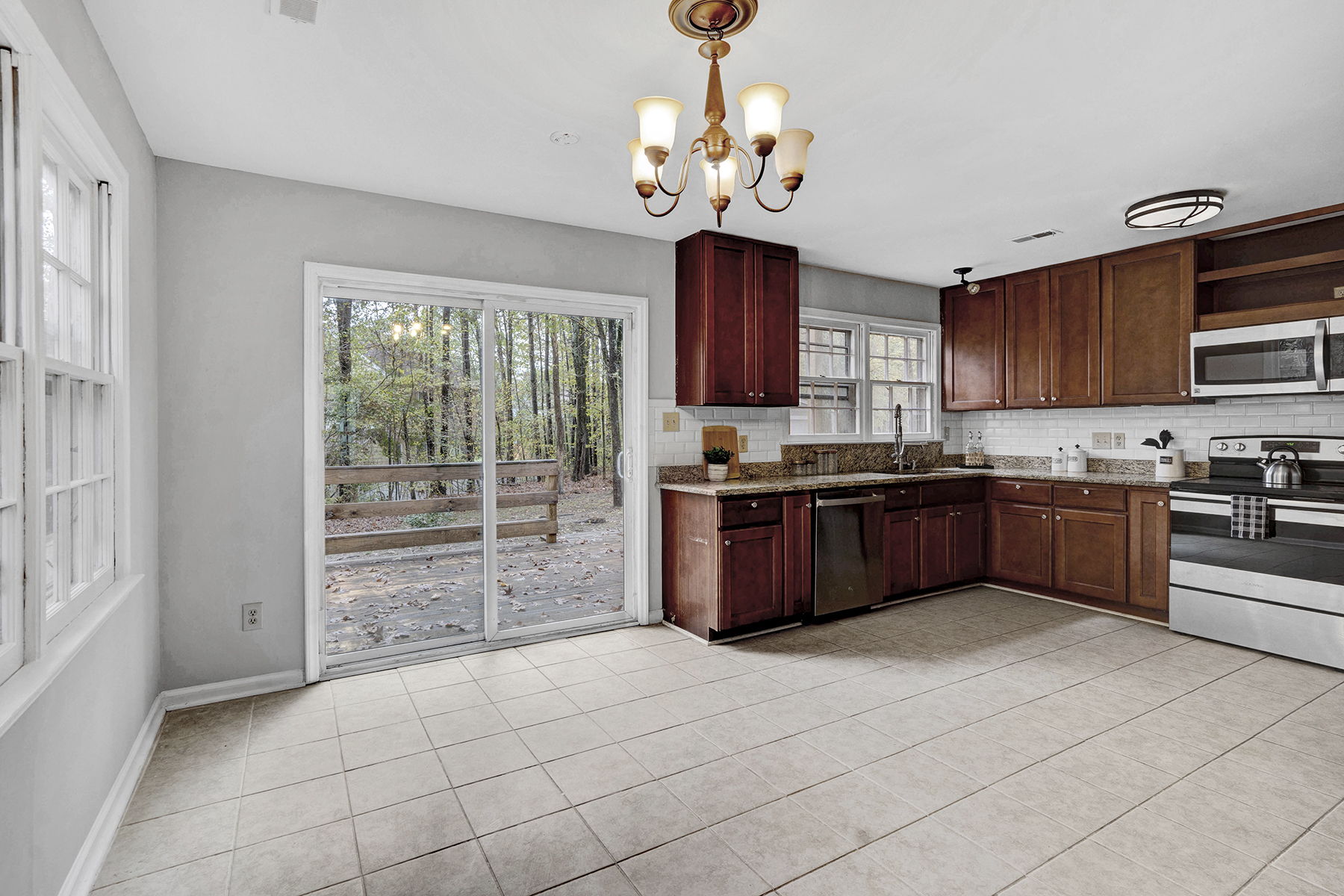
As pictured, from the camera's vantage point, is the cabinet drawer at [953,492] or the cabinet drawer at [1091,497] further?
the cabinet drawer at [953,492]

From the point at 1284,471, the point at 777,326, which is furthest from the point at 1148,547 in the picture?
the point at 777,326

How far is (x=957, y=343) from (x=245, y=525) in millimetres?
5330

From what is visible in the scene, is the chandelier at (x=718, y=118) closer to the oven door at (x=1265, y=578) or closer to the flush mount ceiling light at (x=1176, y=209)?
the flush mount ceiling light at (x=1176, y=209)

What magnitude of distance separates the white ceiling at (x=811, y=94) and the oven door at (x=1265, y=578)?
173cm

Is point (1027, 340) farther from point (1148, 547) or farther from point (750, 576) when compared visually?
point (750, 576)

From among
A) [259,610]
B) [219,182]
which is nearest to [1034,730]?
[259,610]

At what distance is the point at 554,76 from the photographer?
2.35m

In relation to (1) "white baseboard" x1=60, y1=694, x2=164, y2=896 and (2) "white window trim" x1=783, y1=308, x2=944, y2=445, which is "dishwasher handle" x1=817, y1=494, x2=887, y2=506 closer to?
(2) "white window trim" x1=783, y1=308, x2=944, y2=445

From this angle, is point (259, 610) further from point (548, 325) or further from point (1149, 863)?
point (1149, 863)

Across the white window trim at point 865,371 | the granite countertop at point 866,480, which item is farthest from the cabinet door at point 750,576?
the white window trim at point 865,371

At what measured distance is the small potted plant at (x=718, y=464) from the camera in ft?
14.8

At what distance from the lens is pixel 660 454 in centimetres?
440

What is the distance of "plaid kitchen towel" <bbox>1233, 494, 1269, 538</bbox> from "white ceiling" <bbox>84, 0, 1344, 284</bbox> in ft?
5.35

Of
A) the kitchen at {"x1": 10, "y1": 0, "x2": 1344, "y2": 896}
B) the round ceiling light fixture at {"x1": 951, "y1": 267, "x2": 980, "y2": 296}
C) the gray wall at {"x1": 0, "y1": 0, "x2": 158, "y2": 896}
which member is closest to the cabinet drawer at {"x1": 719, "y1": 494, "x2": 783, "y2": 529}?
the kitchen at {"x1": 10, "y1": 0, "x2": 1344, "y2": 896}
